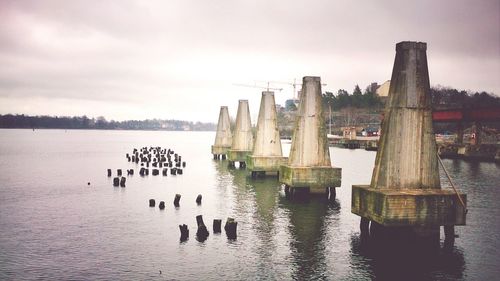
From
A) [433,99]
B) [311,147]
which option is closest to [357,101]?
[433,99]

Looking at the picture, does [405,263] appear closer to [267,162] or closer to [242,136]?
[267,162]

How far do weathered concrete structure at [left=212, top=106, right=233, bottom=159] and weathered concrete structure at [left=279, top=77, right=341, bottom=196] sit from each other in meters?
39.6

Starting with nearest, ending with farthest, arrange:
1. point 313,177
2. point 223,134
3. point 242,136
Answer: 1. point 313,177
2. point 242,136
3. point 223,134

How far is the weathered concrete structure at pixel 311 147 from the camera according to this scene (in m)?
29.6

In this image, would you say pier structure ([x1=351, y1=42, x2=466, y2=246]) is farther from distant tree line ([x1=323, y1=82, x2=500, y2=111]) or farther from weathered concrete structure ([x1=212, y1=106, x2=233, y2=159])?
distant tree line ([x1=323, y1=82, x2=500, y2=111])

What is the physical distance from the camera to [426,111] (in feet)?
62.2

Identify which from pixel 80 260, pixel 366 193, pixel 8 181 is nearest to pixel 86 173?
pixel 8 181

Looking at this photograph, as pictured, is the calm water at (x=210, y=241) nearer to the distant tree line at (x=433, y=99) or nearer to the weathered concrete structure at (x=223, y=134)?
the weathered concrete structure at (x=223, y=134)

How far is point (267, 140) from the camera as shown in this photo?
40625mm

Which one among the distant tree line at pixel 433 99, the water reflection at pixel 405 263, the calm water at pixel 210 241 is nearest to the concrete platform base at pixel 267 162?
the calm water at pixel 210 241

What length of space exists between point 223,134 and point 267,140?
30066 mm

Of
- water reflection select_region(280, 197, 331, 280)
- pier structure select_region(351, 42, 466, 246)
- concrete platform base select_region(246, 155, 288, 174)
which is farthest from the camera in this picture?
concrete platform base select_region(246, 155, 288, 174)

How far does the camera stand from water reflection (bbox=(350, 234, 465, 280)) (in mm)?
16234

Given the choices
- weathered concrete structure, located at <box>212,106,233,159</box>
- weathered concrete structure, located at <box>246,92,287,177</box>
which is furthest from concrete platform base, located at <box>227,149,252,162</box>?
weathered concrete structure, located at <box>212,106,233,159</box>
